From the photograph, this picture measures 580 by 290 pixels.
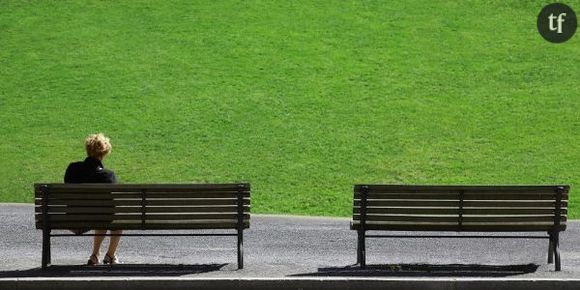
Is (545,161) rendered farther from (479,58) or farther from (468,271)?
(468,271)

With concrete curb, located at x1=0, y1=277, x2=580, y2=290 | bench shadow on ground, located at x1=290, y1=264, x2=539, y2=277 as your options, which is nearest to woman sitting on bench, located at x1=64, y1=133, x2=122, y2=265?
concrete curb, located at x1=0, y1=277, x2=580, y2=290

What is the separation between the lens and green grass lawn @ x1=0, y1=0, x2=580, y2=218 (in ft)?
70.8

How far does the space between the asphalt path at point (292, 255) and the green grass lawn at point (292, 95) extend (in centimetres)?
500

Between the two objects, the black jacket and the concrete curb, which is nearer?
the concrete curb

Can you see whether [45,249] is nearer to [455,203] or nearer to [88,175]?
[88,175]

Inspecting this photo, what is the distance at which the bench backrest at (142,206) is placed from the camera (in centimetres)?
948

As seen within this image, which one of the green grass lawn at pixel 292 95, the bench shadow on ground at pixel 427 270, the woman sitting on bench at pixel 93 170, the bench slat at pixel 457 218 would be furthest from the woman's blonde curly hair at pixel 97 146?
the green grass lawn at pixel 292 95

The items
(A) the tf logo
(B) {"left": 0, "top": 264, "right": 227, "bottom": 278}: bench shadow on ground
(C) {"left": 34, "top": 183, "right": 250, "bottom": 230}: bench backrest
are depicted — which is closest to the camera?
(B) {"left": 0, "top": 264, "right": 227, "bottom": 278}: bench shadow on ground

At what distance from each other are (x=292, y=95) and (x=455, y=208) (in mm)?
18829

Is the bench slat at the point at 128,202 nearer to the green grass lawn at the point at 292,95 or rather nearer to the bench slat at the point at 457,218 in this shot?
the bench slat at the point at 457,218

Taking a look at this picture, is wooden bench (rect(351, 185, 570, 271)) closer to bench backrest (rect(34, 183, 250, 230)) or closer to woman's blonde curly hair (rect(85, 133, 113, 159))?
bench backrest (rect(34, 183, 250, 230))

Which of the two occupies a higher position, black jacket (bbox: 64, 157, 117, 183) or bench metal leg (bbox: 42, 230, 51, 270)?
black jacket (bbox: 64, 157, 117, 183)

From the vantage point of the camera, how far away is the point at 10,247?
458 inches

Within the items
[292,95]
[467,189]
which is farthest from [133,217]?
[292,95]
